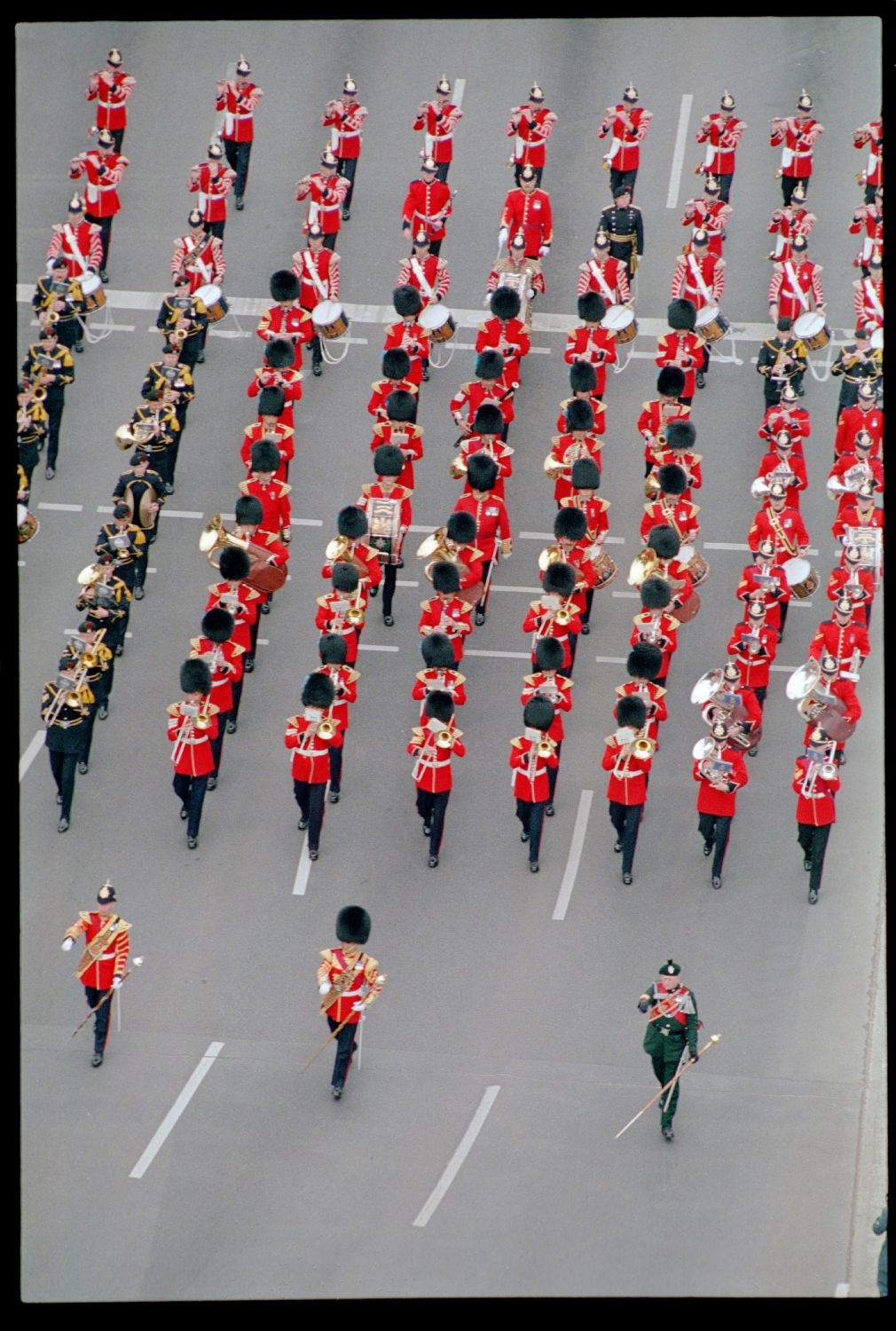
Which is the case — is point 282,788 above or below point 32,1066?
above

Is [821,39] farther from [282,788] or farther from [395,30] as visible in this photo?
[282,788]

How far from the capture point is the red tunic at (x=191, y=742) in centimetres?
2872

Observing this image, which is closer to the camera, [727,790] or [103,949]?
[103,949]

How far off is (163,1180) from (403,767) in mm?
5673

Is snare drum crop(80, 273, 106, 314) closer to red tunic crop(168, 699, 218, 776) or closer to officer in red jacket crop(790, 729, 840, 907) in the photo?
red tunic crop(168, 699, 218, 776)

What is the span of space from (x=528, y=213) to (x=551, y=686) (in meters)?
8.91

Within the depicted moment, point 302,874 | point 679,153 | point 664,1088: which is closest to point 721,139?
point 679,153

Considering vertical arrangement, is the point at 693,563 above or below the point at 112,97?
below

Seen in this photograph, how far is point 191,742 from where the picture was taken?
28.8m

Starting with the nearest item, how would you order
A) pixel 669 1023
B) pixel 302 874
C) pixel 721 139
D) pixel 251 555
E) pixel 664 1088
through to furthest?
pixel 669 1023 < pixel 664 1088 < pixel 302 874 < pixel 251 555 < pixel 721 139

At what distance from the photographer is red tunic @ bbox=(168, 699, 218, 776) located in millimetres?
28719

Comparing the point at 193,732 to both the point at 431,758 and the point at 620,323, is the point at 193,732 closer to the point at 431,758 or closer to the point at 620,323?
the point at 431,758

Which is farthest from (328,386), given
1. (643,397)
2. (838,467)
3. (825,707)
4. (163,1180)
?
(163,1180)

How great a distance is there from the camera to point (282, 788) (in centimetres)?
3006
